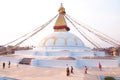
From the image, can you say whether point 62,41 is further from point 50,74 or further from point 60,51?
point 50,74

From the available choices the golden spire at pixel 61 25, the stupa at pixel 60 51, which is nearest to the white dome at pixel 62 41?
the stupa at pixel 60 51

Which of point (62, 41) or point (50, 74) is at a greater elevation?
point (62, 41)

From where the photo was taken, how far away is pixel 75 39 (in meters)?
21.8

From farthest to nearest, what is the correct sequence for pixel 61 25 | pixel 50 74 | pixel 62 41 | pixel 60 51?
pixel 61 25
pixel 62 41
pixel 60 51
pixel 50 74

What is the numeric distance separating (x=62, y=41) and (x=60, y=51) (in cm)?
219

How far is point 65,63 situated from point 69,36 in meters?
6.22

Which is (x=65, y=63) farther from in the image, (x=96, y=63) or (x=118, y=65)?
(x=118, y=65)

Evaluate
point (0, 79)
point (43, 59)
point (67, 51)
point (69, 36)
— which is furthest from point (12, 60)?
point (0, 79)

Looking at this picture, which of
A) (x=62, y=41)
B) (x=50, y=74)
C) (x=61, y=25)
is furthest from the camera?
(x=61, y=25)

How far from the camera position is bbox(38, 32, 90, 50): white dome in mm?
21094

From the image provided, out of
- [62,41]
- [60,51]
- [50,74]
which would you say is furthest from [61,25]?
[50,74]

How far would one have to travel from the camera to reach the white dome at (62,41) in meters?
21.1

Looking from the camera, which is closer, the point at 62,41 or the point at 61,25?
the point at 62,41

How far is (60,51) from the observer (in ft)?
63.3
